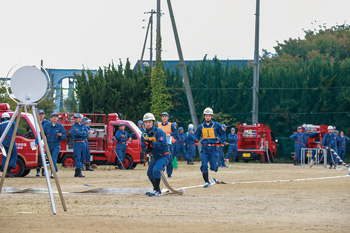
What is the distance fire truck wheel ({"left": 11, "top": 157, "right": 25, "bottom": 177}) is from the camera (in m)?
22.4

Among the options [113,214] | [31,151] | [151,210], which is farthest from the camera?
[31,151]

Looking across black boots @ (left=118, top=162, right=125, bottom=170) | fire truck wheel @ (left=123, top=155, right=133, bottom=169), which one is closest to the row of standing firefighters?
fire truck wheel @ (left=123, top=155, right=133, bottom=169)

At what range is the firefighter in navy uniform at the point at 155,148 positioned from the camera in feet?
50.3

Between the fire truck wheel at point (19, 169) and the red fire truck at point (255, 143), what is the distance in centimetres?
2126

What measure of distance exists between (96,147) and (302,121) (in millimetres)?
19955

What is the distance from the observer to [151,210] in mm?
12039

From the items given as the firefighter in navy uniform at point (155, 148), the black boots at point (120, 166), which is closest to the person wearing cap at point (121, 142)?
the black boots at point (120, 166)

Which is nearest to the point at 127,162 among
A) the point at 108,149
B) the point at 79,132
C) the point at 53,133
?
the point at 108,149

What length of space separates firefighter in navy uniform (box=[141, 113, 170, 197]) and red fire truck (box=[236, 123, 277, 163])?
2646 cm

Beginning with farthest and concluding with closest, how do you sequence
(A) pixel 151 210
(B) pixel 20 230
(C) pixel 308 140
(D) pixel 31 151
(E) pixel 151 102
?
1. (E) pixel 151 102
2. (C) pixel 308 140
3. (D) pixel 31 151
4. (A) pixel 151 210
5. (B) pixel 20 230

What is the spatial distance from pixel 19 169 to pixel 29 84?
37.1 feet

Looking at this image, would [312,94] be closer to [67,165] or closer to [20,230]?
[67,165]

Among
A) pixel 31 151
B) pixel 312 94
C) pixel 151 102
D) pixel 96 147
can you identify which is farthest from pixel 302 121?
pixel 31 151

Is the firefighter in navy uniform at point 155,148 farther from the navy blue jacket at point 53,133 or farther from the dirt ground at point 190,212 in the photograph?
the navy blue jacket at point 53,133
